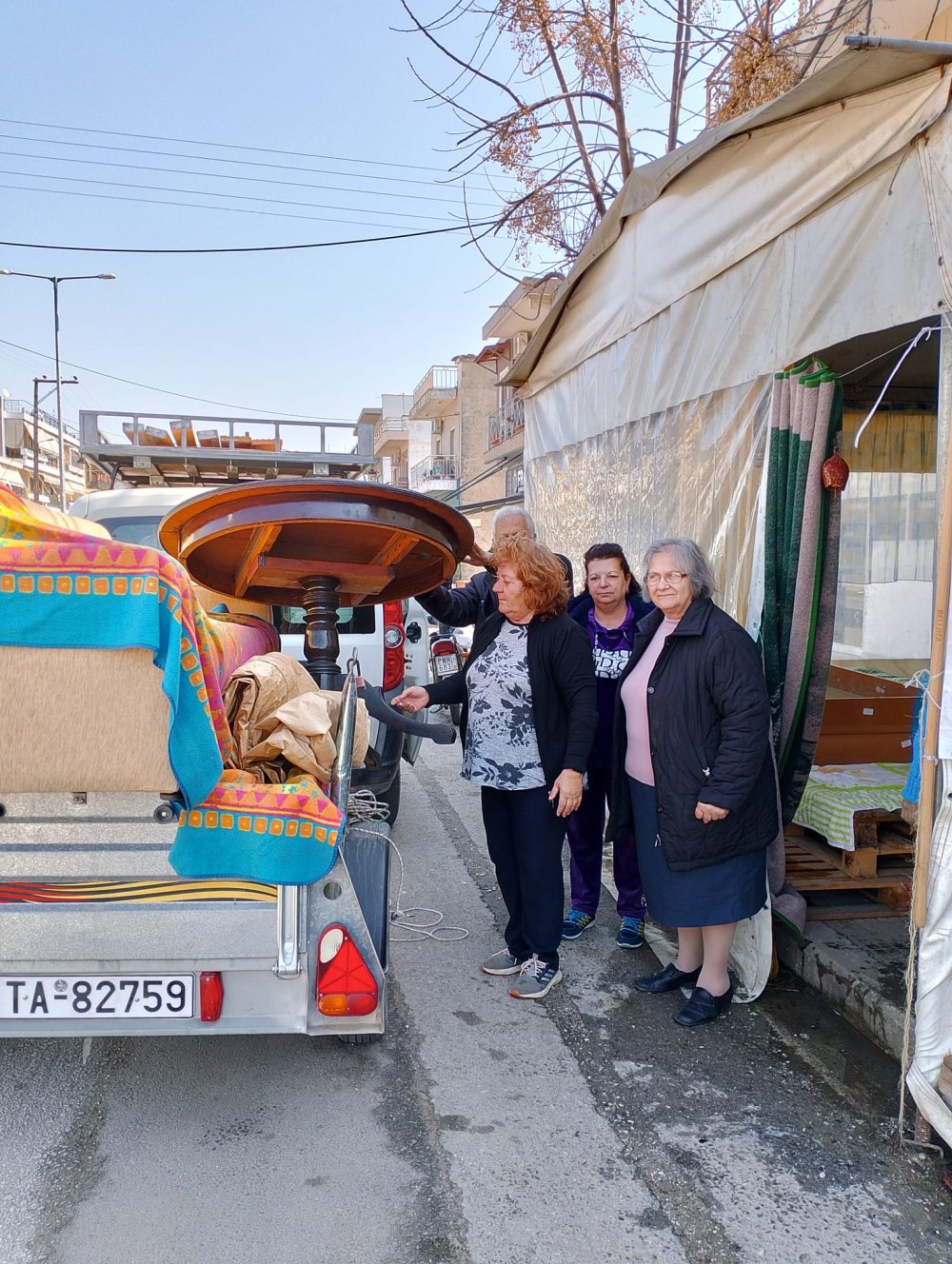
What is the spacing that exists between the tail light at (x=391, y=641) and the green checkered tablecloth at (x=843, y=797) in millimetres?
2649

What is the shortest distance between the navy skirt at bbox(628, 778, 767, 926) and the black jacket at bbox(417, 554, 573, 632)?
4.27ft

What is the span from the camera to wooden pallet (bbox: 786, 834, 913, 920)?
13.2ft

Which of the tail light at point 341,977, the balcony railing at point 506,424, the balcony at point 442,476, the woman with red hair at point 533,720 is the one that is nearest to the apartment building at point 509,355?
the balcony railing at point 506,424

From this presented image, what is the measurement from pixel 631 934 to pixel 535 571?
6.07 ft

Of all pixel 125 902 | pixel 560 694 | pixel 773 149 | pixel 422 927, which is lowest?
pixel 422 927

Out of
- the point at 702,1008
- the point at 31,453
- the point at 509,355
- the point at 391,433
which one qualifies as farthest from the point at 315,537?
the point at 31,453

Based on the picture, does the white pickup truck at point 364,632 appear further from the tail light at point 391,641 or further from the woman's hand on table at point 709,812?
the woman's hand on table at point 709,812

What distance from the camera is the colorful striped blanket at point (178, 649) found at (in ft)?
6.59

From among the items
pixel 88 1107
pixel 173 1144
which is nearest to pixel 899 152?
pixel 173 1144

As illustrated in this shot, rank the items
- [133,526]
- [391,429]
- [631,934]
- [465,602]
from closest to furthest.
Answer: [631,934]
[465,602]
[133,526]
[391,429]

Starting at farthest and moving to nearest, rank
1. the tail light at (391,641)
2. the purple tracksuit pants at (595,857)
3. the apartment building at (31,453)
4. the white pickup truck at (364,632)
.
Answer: the apartment building at (31,453)
the tail light at (391,641)
the white pickup truck at (364,632)
the purple tracksuit pants at (595,857)

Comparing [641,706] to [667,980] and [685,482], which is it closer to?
[667,980]

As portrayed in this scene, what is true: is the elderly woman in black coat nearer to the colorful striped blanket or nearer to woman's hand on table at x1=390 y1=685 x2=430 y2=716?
woman's hand on table at x1=390 y1=685 x2=430 y2=716

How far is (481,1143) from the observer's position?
2688 millimetres
